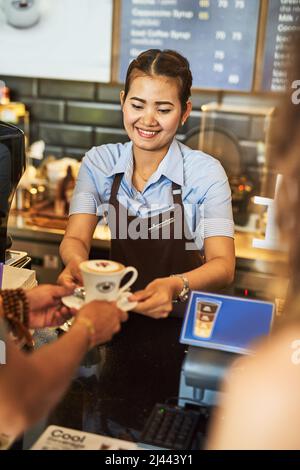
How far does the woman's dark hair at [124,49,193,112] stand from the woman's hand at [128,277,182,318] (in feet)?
2.22

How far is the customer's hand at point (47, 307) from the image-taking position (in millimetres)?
1251

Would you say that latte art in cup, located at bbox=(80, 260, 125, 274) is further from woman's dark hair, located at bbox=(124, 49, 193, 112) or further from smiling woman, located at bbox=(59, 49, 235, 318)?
woman's dark hair, located at bbox=(124, 49, 193, 112)

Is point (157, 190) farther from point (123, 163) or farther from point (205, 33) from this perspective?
point (205, 33)

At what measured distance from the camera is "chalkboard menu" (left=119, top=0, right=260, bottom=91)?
3.06 m

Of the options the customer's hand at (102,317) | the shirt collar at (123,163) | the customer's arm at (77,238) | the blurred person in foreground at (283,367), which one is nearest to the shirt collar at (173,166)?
the shirt collar at (123,163)

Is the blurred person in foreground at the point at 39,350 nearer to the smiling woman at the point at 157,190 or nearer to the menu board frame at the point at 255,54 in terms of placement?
the smiling woman at the point at 157,190

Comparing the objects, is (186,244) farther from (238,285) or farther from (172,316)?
(238,285)

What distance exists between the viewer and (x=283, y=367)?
3.12 ft

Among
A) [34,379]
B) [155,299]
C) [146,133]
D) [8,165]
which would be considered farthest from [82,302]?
[146,133]

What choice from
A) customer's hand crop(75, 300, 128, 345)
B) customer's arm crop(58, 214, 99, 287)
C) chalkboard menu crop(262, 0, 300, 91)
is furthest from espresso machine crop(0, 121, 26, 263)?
chalkboard menu crop(262, 0, 300, 91)

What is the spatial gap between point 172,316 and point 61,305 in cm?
44

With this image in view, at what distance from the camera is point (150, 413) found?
1.17 m

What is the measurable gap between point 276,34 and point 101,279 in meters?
2.28

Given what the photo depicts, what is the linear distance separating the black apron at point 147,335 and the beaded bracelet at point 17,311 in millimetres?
228
